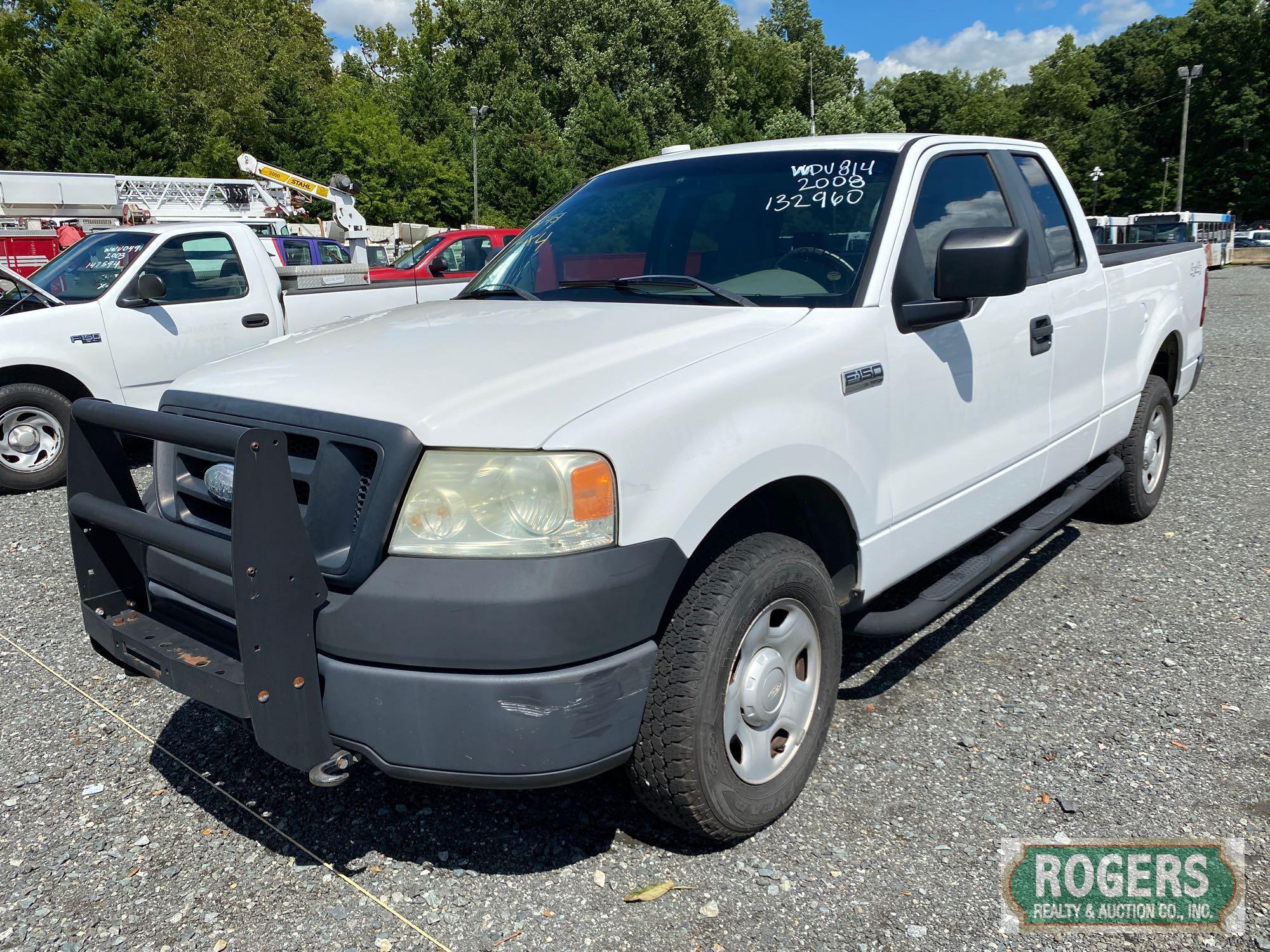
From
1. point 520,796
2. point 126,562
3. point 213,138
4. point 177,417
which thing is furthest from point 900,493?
point 213,138

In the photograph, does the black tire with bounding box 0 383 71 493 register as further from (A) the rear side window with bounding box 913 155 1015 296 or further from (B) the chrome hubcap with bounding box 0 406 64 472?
(A) the rear side window with bounding box 913 155 1015 296

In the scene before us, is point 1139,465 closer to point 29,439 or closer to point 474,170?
point 29,439

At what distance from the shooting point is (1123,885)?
2.63 m

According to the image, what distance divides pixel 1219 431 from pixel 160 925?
8.54m

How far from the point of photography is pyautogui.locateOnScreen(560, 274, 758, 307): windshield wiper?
312cm

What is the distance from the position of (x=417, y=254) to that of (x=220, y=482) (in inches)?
570

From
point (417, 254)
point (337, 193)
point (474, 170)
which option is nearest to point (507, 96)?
point (474, 170)

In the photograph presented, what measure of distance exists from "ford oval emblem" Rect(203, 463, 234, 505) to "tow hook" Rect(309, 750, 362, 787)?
0.72 meters

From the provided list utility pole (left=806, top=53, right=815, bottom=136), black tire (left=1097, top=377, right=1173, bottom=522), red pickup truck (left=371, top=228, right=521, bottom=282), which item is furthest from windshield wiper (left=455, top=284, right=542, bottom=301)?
utility pole (left=806, top=53, right=815, bottom=136)

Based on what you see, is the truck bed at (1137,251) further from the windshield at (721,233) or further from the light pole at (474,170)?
the light pole at (474,170)

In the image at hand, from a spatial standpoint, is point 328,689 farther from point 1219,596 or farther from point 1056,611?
point 1219,596

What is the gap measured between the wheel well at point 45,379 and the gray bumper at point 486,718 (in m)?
6.36

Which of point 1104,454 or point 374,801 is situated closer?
point 374,801

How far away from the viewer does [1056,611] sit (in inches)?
175
